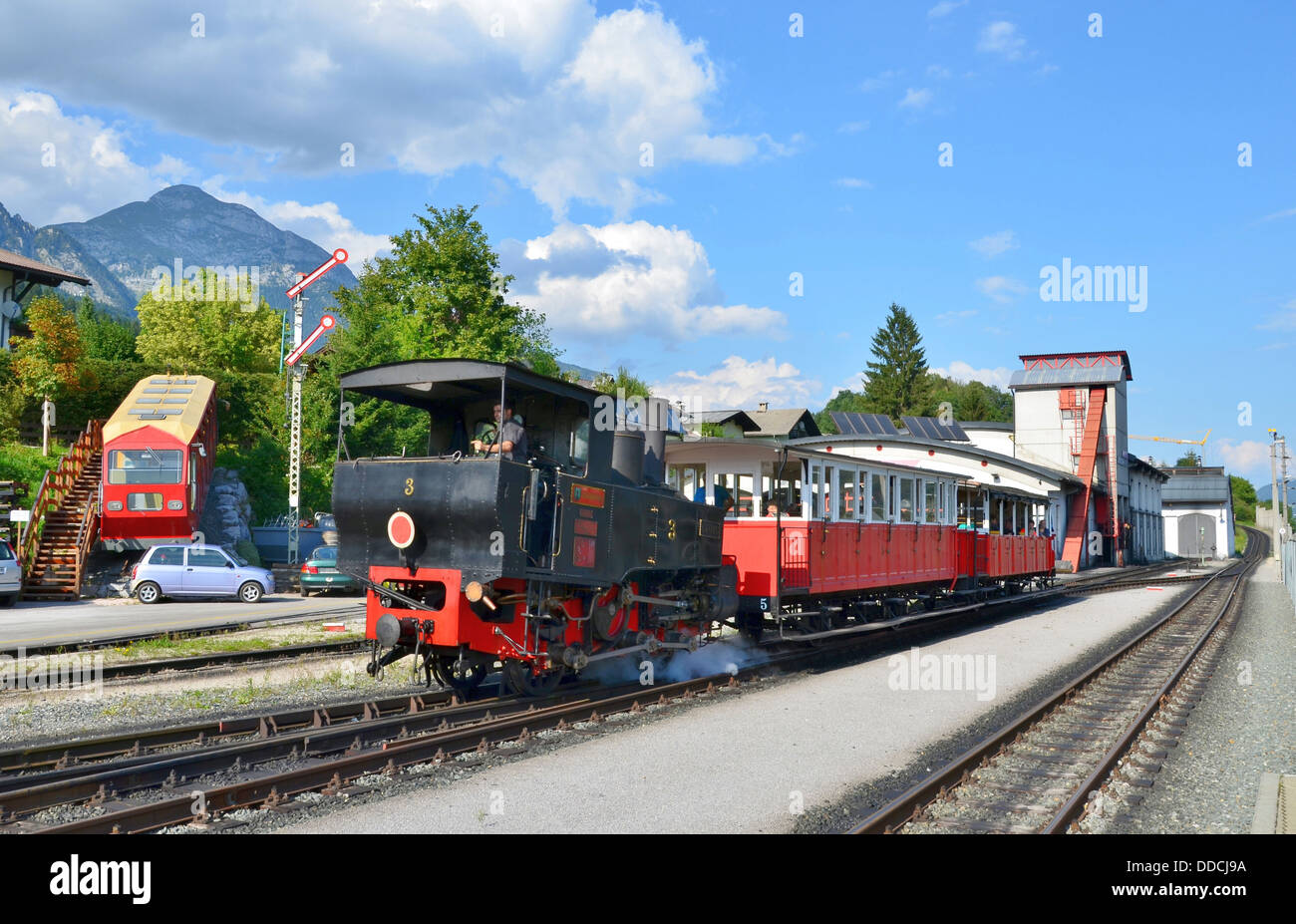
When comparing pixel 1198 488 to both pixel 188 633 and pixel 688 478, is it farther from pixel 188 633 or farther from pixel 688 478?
pixel 188 633

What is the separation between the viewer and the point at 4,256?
37594 millimetres

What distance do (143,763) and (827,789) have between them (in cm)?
555

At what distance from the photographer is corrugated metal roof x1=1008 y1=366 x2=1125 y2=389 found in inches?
2226

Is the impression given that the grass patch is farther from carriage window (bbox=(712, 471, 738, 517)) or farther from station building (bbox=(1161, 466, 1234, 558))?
station building (bbox=(1161, 466, 1234, 558))

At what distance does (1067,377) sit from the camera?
57906 millimetres

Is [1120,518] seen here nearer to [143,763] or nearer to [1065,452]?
[1065,452]

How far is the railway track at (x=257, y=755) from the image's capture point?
6398 millimetres

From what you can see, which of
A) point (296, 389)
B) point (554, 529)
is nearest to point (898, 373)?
point (296, 389)

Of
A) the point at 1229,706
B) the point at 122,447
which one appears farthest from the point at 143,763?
the point at 122,447

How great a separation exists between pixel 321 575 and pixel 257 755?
18031 mm

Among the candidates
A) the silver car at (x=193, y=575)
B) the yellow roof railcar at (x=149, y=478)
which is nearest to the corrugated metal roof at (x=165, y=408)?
the yellow roof railcar at (x=149, y=478)

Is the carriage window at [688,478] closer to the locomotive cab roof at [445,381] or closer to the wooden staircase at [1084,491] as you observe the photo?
the locomotive cab roof at [445,381]

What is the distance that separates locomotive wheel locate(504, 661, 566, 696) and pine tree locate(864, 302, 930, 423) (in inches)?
3076

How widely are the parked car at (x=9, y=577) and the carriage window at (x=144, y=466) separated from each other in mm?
3453
